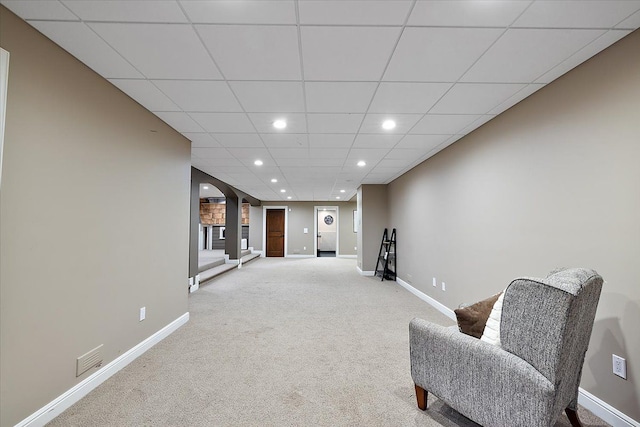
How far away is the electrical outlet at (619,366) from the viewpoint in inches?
65.9

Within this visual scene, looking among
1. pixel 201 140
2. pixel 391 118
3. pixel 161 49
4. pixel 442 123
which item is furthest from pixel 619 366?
pixel 201 140

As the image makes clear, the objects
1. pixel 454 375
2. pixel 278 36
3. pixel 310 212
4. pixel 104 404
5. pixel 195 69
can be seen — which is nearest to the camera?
pixel 454 375

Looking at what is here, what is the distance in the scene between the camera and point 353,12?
1518mm

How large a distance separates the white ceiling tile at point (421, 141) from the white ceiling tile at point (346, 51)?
1594 mm

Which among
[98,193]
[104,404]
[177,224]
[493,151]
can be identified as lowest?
[104,404]

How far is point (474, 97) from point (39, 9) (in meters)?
2.97

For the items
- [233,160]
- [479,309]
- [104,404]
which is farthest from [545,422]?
[233,160]

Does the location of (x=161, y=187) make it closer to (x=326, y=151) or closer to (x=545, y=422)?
(x=326, y=151)

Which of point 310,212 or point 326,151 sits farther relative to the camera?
point 310,212

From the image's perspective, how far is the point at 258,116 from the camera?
2877 millimetres

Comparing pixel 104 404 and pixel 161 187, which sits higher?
pixel 161 187

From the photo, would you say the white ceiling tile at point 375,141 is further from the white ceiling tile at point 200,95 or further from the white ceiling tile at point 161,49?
the white ceiling tile at point 161,49

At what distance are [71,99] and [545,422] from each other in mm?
3220

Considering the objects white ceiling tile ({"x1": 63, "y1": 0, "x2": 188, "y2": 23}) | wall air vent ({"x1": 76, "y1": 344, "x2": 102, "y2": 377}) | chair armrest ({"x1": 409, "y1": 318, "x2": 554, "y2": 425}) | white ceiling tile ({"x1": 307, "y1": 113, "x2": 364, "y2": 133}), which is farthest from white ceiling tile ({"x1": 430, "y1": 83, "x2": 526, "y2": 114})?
wall air vent ({"x1": 76, "y1": 344, "x2": 102, "y2": 377})
